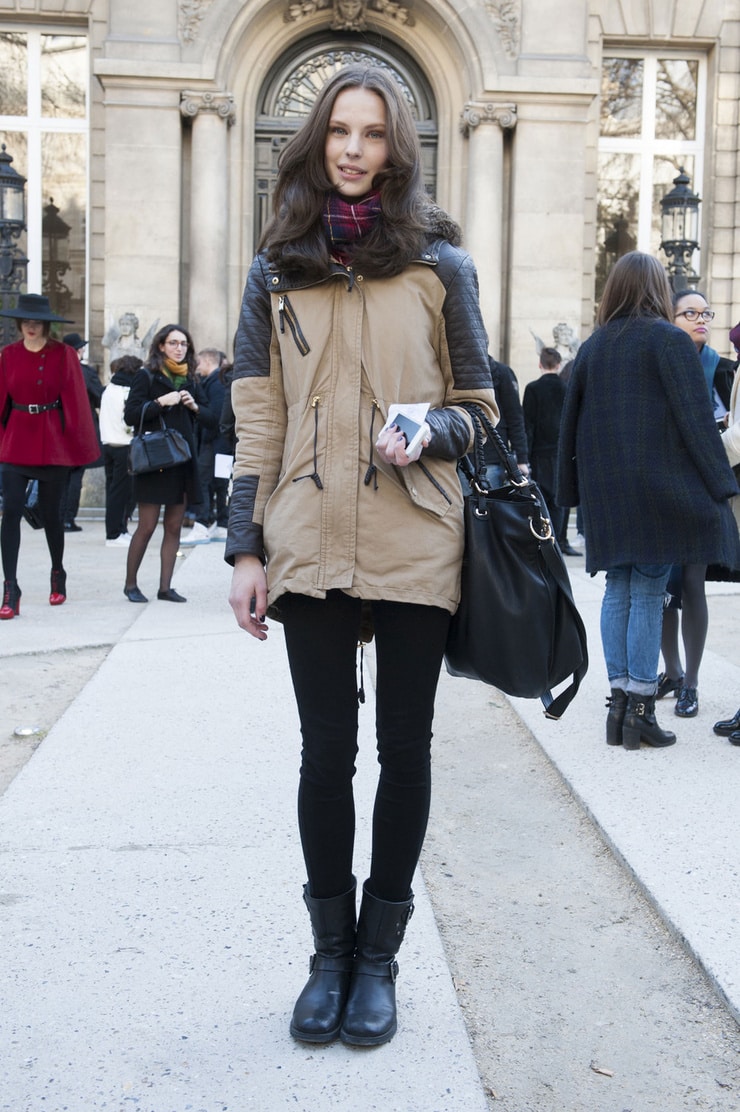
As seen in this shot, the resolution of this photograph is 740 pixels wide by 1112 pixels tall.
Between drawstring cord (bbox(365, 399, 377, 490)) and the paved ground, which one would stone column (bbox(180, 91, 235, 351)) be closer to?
the paved ground

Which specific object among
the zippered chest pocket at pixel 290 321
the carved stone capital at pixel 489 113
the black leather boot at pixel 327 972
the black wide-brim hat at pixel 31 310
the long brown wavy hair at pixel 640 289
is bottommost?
the black leather boot at pixel 327 972

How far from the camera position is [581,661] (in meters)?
2.83

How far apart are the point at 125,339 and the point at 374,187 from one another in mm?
13590

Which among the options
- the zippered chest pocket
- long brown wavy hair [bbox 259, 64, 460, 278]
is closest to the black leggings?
the zippered chest pocket

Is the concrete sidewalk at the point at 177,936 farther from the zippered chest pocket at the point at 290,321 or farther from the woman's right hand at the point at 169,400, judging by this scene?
the woman's right hand at the point at 169,400

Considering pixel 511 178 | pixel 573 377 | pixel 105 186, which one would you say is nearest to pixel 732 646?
pixel 573 377

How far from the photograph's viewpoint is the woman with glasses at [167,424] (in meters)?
8.80

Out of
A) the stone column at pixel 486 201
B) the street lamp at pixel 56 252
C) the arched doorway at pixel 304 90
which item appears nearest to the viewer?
the stone column at pixel 486 201

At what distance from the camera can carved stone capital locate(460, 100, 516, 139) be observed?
52.7 feet

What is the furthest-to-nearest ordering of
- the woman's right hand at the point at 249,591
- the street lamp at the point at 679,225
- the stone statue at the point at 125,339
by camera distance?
the stone statue at the point at 125,339 → the street lamp at the point at 679,225 → the woman's right hand at the point at 249,591

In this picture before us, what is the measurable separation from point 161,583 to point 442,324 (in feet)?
21.0

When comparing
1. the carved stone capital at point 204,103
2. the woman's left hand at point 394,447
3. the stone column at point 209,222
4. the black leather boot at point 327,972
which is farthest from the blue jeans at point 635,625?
the carved stone capital at point 204,103

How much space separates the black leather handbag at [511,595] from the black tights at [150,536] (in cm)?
623

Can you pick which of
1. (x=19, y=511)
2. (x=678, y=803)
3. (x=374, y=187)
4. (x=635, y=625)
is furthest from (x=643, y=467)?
(x=19, y=511)
